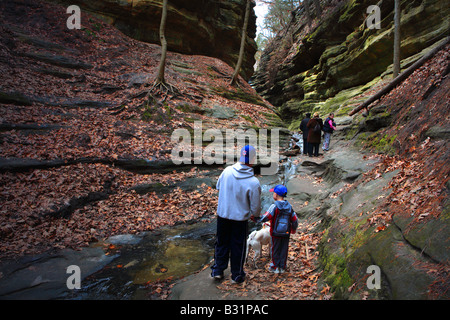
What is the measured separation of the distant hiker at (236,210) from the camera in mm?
4016

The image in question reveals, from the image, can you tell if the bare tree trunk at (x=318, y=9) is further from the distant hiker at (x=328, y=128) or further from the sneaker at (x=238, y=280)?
the sneaker at (x=238, y=280)

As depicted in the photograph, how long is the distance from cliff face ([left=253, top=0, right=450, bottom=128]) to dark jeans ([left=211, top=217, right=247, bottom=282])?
1501 cm

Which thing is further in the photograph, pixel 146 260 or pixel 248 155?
pixel 146 260

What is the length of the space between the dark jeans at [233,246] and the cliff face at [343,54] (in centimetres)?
1501

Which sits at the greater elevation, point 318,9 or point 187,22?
point 318,9

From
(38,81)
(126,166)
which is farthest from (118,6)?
(126,166)

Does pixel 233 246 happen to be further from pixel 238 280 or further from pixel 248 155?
pixel 248 155

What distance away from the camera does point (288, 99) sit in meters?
30.2

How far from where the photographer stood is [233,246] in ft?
13.6

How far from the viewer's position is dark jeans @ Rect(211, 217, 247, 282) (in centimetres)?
412

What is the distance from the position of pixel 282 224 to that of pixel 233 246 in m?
0.95

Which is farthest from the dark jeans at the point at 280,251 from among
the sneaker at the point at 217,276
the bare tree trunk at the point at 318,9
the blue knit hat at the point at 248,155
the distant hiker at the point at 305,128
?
the bare tree trunk at the point at 318,9

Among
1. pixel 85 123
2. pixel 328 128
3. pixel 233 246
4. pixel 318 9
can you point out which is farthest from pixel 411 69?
pixel 318 9
